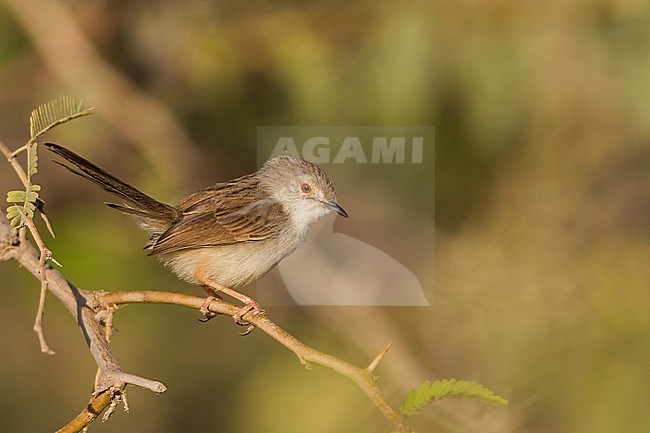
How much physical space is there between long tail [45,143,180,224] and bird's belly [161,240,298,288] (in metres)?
0.13

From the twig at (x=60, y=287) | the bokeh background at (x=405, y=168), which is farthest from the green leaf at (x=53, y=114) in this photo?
the bokeh background at (x=405, y=168)

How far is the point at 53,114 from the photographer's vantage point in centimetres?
175

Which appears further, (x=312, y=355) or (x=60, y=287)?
(x=60, y=287)

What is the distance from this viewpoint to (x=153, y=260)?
4.40m

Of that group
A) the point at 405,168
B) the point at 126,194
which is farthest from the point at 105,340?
the point at 405,168

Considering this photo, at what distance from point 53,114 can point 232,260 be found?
117 cm

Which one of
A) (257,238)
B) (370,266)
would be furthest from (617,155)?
(257,238)

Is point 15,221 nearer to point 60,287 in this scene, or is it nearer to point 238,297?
point 60,287

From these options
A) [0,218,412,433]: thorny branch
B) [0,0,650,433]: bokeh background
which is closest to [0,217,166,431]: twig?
[0,218,412,433]: thorny branch

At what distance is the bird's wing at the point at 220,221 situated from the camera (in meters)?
2.80

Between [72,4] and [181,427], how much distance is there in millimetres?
2379

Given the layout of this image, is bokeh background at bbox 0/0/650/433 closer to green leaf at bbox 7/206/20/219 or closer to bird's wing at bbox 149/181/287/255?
bird's wing at bbox 149/181/287/255

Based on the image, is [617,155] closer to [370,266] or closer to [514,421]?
[370,266]

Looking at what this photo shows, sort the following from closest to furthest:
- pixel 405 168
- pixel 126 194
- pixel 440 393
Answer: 1. pixel 440 393
2. pixel 126 194
3. pixel 405 168
